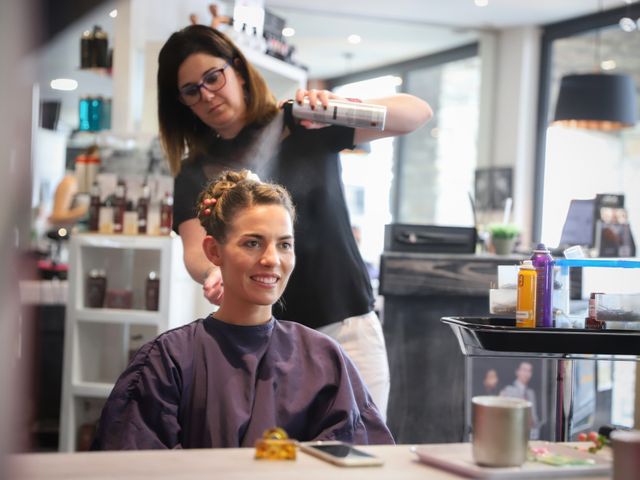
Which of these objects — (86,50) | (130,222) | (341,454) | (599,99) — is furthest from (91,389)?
(599,99)

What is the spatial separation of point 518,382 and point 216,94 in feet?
6.87

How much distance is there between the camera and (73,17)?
43 cm

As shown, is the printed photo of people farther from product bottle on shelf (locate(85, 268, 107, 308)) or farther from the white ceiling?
the white ceiling

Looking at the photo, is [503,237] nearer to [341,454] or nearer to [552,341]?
[552,341]

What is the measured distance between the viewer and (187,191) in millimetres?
2148

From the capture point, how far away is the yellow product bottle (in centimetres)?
179

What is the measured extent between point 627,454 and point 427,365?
264 centimetres

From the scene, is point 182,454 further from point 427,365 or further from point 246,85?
point 427,365

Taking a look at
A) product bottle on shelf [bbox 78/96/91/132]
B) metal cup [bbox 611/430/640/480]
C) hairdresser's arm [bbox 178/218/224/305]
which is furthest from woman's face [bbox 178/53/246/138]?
product bottle on shelf [bbox 78/96/91/132]

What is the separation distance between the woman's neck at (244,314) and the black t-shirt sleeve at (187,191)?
15.7 inches

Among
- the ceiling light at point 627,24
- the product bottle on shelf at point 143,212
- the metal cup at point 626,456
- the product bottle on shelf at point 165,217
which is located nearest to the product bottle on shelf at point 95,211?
the product bottle on shelf at point 143,212

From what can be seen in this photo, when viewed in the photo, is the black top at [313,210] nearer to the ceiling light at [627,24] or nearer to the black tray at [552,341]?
the black tray at [552,341]

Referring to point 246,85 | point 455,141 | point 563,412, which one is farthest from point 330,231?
point 455,141

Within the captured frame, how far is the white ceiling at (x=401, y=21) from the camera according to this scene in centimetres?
728
